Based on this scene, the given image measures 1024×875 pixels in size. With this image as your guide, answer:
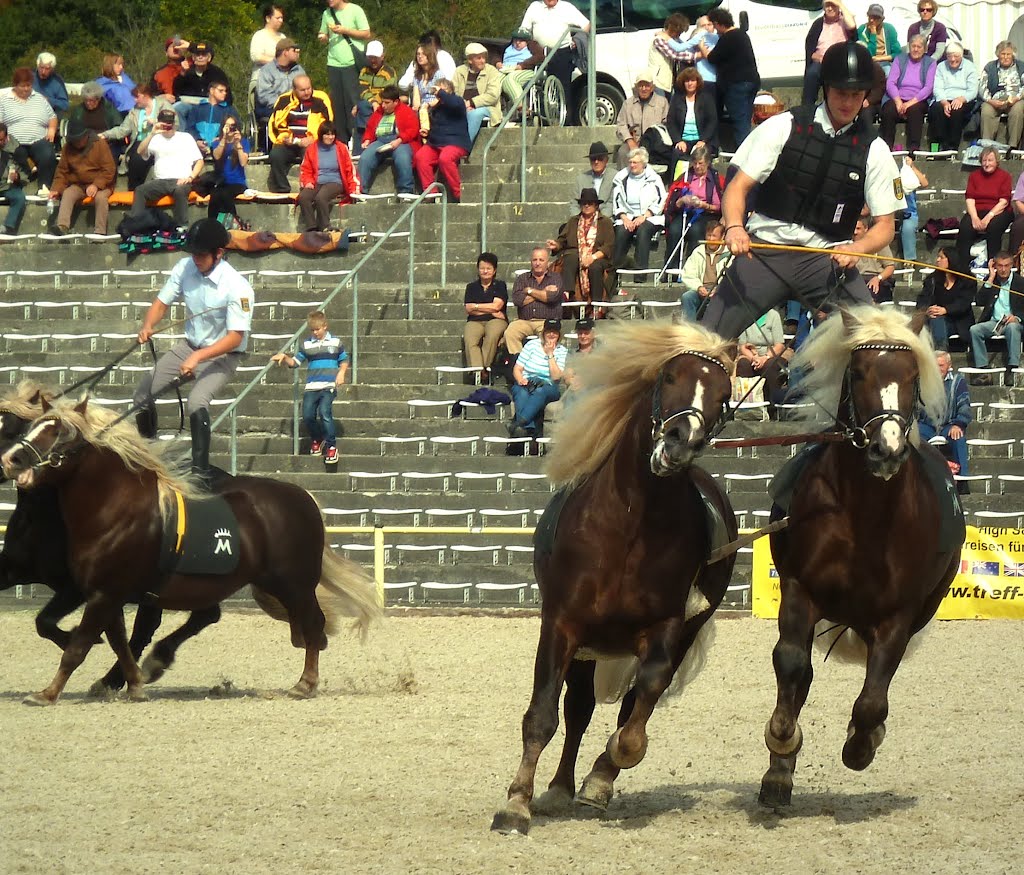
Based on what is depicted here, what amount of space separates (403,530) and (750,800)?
24.6 ft

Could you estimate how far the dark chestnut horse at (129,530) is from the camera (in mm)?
9773

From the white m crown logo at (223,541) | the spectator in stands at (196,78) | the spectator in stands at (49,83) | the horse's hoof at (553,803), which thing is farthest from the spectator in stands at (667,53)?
the horse's hoof at (553,803)

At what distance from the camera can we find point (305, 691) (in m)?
10.5

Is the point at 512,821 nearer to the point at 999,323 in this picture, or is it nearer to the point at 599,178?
the point at 999,323

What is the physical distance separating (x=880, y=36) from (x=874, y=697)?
14080 millimetres

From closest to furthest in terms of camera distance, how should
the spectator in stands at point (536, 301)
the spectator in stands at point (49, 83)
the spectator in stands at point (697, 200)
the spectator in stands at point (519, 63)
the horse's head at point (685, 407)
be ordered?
the horse's head at point (685, 407), the spectator in stands at point (536, 301), the spectator in stands at point (697, 200), the spectator in stands at point (519, 63), the spectator in stands at point (49, 83)

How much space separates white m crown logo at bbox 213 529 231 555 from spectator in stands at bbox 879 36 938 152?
11131 millimetres

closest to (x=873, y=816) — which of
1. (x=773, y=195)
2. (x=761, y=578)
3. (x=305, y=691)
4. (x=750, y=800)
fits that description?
(x=750, y=800)

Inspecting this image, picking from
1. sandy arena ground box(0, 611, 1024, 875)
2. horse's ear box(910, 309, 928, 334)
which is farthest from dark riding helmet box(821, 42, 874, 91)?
sandy arena ground box(0, 611, 1024, 875)

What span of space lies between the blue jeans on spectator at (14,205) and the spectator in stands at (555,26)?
20.6 ft

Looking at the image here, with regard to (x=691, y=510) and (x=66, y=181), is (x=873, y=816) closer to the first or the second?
(x=691, y=510)

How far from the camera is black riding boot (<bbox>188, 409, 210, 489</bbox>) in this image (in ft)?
34.5

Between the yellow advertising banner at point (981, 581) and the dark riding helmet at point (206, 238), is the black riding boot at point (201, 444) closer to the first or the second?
the dark riding helmet at point (206, 238)

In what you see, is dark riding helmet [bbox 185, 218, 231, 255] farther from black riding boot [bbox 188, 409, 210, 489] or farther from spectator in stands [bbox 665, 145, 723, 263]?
spectator in stands [bbox 665, 145, 723, 263]
